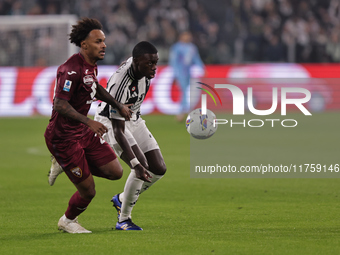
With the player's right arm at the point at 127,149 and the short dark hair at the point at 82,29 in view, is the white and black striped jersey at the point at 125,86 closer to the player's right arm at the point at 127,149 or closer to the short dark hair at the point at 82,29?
the player's right arm at the point at 127,149

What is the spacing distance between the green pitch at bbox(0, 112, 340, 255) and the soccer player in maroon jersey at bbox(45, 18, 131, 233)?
553 mm

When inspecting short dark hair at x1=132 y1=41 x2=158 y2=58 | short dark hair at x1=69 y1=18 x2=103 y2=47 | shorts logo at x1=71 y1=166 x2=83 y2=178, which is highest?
short dark hair at x1=69 y1=18 x2=103 y2=47

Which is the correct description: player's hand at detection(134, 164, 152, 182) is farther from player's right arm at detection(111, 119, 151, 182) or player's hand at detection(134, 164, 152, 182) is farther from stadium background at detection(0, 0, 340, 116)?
stadium background at detection(0, 0, 340, 116)

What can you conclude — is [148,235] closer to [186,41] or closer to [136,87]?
[136,87]

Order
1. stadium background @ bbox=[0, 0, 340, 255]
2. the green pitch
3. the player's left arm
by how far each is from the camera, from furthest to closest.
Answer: the player's left arm < stadium background @ bbox=[0, 0, 340, 255] < the green pitch

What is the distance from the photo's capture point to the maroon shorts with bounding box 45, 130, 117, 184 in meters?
6.69

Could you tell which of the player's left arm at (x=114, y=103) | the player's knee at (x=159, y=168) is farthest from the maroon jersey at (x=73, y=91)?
the player's knee at (x=159, y=168)

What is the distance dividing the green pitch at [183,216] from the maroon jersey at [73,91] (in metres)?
1.03

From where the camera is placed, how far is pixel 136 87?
7.14 meters

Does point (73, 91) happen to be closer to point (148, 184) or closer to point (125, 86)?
point (125, 86)

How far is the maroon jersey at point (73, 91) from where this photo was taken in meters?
6.37

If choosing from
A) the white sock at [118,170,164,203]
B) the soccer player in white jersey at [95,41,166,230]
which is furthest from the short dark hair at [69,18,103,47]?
→ the white sock at [118,170,164,203]

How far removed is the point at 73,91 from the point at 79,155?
680 millimetres

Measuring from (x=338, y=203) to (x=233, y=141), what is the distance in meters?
7.35
